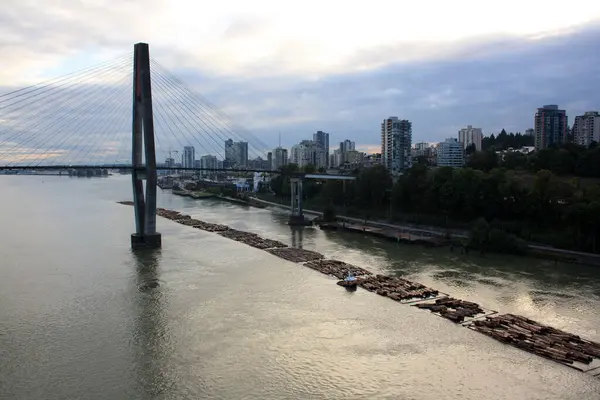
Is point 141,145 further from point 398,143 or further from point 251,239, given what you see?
point 398,143

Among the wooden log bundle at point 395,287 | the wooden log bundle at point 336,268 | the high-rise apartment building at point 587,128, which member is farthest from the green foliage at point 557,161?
the high-rise apartment building at point 587,128

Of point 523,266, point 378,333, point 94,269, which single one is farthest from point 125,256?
point 523,266

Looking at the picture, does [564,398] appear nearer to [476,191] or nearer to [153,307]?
[153,307]

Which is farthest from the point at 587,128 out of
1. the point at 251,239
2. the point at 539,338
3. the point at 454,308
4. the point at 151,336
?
the point at 151,336

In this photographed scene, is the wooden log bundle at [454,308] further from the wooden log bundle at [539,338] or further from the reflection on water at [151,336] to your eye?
the reflection on water at [151,336]

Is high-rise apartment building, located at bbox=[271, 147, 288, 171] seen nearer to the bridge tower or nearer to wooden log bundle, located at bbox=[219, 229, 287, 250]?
wooden log bundle, located at bbox=[219, 229, 287, 250]

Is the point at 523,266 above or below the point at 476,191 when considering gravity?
below
